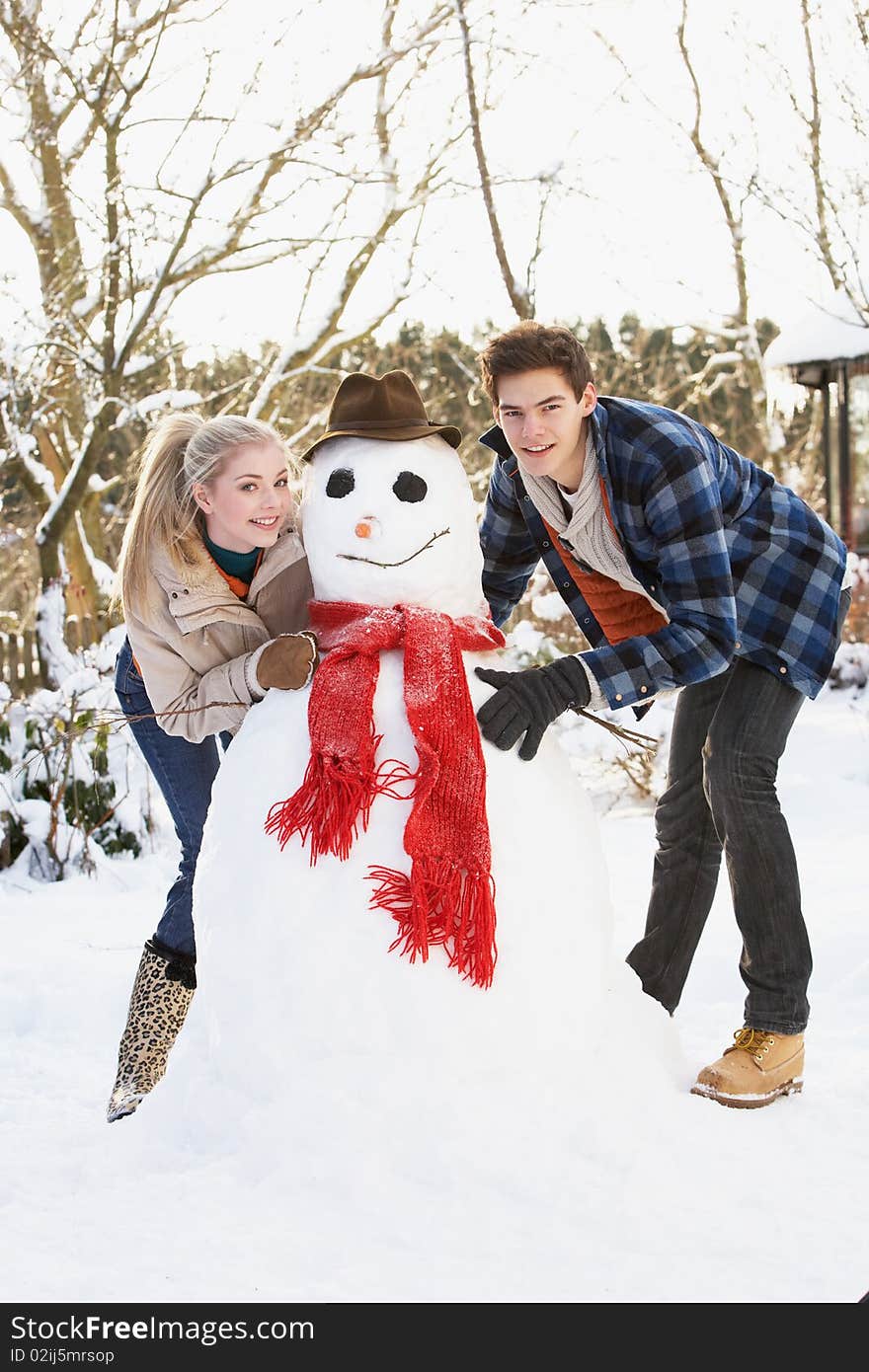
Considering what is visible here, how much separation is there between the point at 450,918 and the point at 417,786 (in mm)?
223

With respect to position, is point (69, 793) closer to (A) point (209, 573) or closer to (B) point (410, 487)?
(A) point (209, 573)

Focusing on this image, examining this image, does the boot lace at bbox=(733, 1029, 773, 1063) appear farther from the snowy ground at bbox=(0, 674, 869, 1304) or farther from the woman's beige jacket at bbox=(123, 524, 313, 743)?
the woman's beige jacket at bbox=(123, 524, 313, 743)

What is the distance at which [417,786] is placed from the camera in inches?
82.4

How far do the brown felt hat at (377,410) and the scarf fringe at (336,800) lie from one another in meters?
0.62

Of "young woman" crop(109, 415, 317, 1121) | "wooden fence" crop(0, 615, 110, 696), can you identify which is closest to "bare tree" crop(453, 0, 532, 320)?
"wooden fence" crop(0, 615, 110, 696)

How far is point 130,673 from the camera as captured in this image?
2.88m

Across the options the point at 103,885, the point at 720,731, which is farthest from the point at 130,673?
the point at 103,885

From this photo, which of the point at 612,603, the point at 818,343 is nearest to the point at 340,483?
the point at 612,603

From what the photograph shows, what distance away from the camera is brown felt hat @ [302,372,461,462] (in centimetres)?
237

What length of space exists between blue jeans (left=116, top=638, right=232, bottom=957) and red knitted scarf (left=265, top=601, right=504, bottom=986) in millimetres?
724

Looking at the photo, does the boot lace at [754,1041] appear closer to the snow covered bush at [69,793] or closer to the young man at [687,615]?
the young man at [687,615]

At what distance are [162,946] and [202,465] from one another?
42.6 inches
